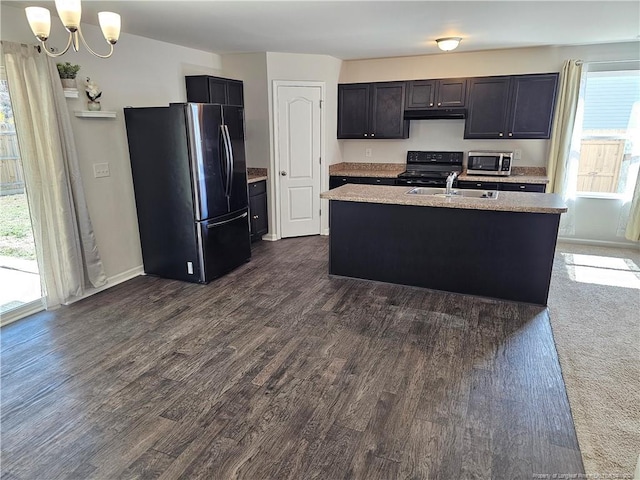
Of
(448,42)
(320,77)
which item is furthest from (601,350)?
(320,77)

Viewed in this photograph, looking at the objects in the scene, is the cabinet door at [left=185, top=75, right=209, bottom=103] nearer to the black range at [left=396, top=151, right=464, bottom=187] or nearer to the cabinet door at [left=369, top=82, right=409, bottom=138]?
the cabinet door at [left=369, top=82, right=409, bottom=138]

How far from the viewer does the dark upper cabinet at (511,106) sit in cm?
489

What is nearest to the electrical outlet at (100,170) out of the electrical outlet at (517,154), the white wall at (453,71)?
the white wall at (453,71)

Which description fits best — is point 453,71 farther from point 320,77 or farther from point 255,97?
point 255,97

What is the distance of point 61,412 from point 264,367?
1.16 m

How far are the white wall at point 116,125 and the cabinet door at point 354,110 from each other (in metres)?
2.33

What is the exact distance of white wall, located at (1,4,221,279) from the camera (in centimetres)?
366

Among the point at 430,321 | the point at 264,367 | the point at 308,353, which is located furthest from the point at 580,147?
the point at 264,367

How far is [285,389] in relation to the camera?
240 cm

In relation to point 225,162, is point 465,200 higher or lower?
lower

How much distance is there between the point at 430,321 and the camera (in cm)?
325

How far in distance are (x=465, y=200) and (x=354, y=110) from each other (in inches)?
111

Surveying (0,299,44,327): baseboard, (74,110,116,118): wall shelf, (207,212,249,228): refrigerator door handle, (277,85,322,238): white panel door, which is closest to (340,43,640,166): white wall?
(277,85,322,238): white panel door

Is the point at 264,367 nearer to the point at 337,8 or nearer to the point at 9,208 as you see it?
the point at 9,208
